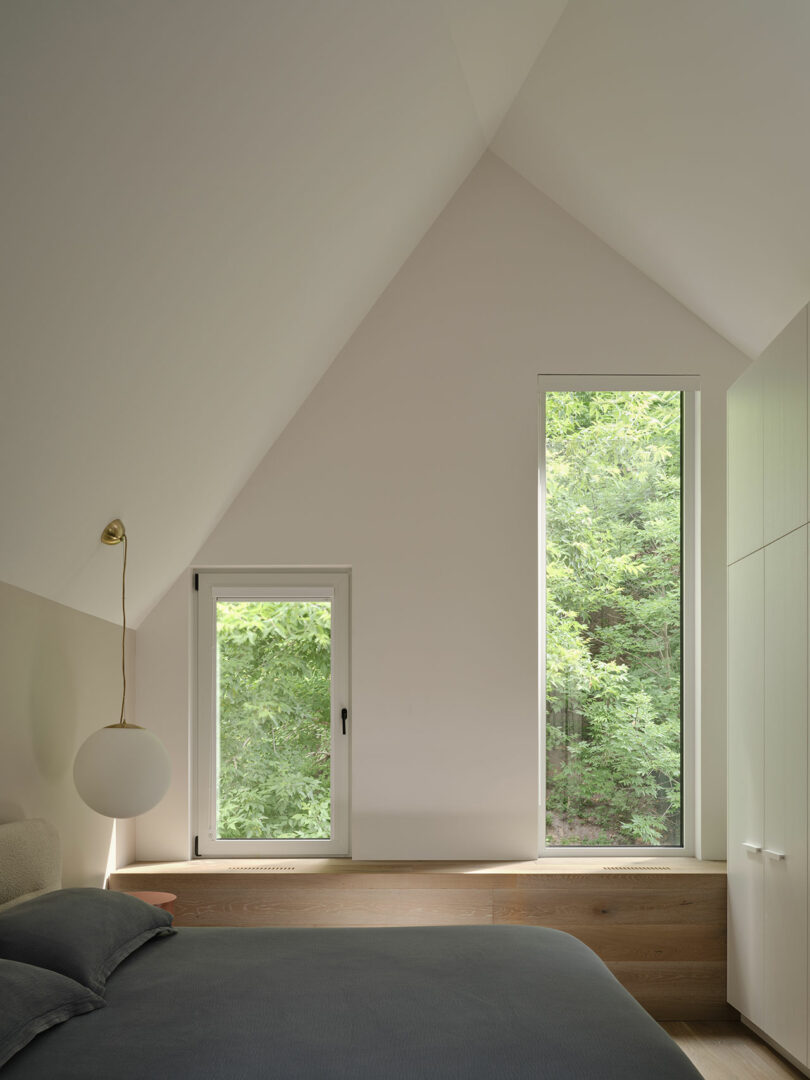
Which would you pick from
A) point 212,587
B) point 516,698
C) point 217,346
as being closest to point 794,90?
point 217,346

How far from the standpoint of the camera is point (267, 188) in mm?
2609

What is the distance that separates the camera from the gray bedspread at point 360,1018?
6.12 ft

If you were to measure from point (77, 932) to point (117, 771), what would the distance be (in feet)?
2.80

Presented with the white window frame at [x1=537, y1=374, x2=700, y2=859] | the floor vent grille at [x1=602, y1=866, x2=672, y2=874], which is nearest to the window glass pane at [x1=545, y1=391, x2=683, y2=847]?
the white window frame at [x1=537, y1=374, x2=700, y2=859]

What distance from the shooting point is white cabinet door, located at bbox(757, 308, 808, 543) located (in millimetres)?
3111

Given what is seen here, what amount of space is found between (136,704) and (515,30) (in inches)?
114

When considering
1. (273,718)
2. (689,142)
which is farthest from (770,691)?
(273,718)

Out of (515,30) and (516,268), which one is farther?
(516,268)

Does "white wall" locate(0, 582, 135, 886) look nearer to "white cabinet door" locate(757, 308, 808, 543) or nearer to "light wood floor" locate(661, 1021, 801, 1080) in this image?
"light wood floor" locate(661, 1021, 801, 1080)

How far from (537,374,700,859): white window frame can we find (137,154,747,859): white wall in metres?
0.06

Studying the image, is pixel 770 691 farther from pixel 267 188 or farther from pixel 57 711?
pixel 57 711

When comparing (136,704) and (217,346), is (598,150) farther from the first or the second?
(136,704)

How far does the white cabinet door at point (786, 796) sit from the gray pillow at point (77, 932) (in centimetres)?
186

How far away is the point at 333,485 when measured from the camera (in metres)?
4.36
